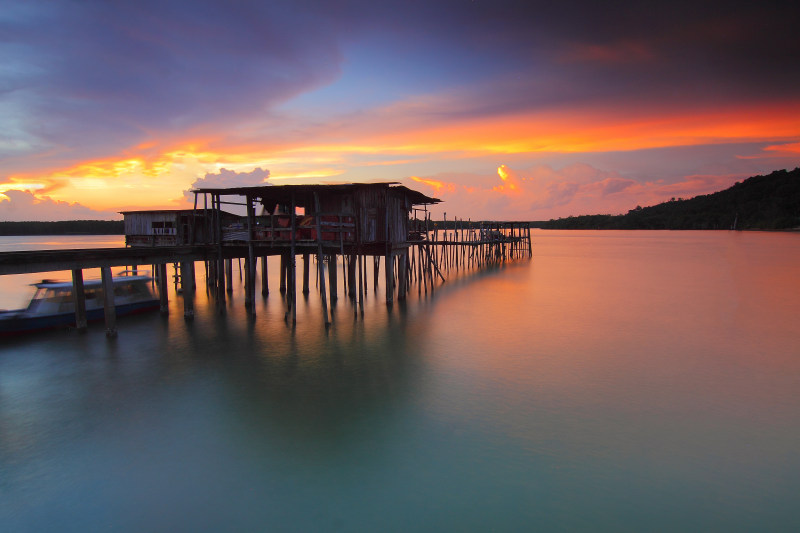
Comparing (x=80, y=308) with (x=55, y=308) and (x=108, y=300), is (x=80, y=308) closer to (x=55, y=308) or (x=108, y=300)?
(x=55, y=308)

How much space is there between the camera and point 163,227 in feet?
92.1

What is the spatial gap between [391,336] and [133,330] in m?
10.2

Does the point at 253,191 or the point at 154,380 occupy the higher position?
the point at 253,191

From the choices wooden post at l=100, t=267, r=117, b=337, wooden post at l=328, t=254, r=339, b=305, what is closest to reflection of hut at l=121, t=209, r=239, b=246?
wooden post at l=328, t=254, r=339, b=305

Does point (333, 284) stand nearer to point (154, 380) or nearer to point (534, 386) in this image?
point (154, 380)

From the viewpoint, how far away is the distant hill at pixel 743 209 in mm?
124938

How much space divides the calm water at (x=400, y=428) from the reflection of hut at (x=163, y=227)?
8493mm

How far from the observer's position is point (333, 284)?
72.4 ft

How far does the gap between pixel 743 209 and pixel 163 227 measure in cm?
16604

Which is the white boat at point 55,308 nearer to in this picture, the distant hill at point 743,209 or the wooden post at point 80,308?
the wooden post at point 80,308

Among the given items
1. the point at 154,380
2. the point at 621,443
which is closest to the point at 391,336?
the point at 154,380

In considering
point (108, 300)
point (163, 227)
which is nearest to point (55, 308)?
point (108, 300)

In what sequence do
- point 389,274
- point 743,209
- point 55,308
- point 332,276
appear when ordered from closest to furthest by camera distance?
point 55,308 < point 332,276 < point 389,274 < point 743,209

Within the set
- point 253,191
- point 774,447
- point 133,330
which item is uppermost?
point 253,191
